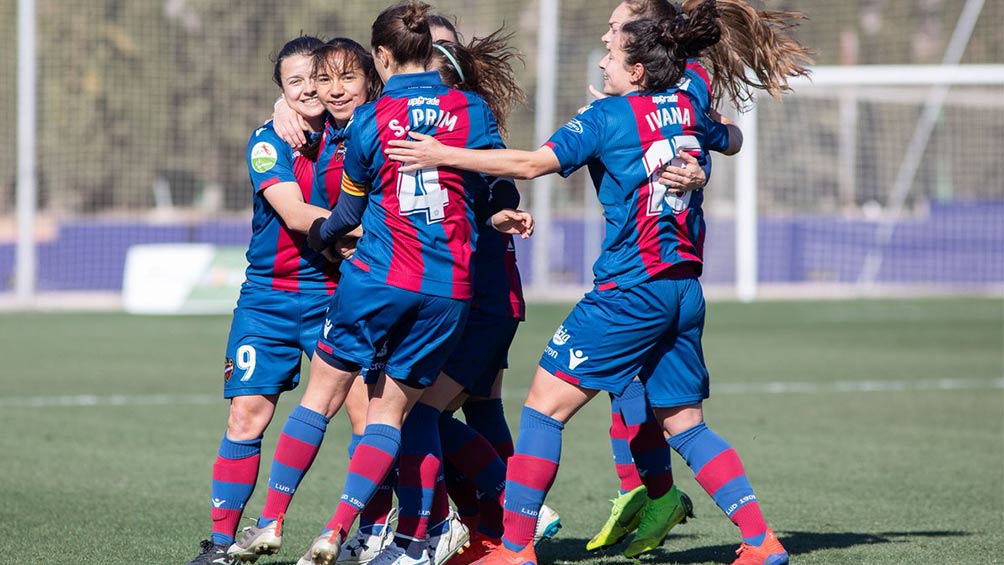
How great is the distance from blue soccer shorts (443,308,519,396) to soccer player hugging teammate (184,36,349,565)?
535 mm

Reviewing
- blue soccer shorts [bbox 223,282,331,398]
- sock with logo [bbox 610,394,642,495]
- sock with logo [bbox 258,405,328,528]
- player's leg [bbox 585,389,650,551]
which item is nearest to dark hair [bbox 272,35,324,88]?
blue soccer shorts [bbox 223,282,331,398]

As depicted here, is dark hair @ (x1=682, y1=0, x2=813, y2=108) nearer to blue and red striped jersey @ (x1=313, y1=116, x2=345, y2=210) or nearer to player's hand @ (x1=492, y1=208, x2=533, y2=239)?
player's hand @ (x1=492, y1=208, x2=533, y2=239)

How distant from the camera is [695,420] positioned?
463 cm

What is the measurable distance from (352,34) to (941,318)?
40.4 feet

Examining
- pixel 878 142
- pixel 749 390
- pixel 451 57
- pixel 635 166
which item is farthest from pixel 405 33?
pixel 878 142

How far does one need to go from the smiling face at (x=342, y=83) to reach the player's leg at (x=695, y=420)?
4.55ft

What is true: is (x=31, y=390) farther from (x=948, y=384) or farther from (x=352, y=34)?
(x=352, y=34)

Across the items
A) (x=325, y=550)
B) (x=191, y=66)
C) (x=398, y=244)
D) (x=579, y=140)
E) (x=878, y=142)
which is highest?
(x=191, y=66)

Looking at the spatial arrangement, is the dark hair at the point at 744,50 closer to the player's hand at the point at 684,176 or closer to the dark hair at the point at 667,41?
the dark hair at the point at 667,41

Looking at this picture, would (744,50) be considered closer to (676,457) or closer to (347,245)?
(347,245)

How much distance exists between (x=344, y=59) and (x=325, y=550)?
5.91 feet

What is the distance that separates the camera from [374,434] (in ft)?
14.3

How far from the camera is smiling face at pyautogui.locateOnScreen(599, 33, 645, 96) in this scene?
4500 millimetres

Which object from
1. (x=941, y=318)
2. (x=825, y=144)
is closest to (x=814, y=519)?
(x=941, y=318)
